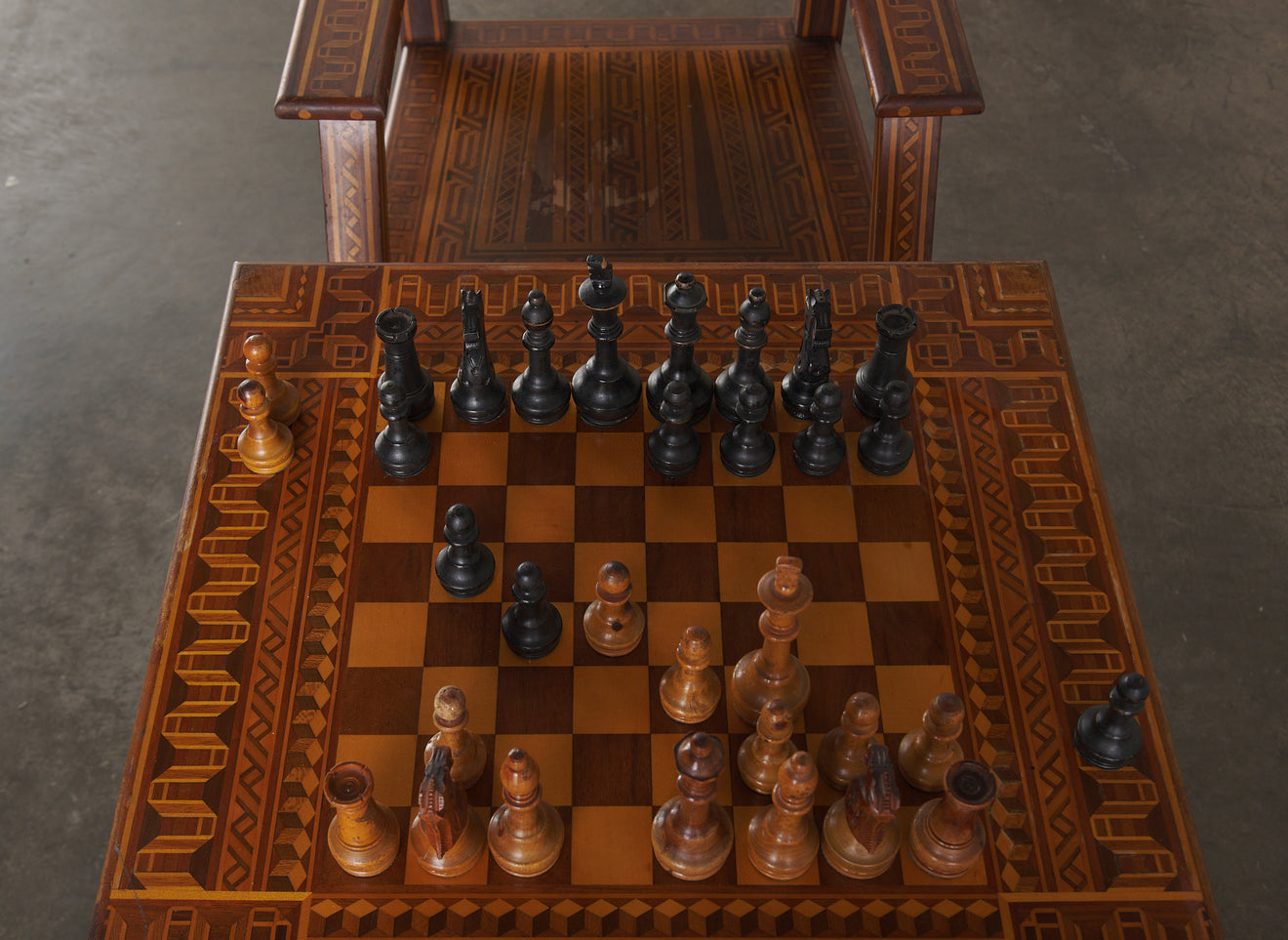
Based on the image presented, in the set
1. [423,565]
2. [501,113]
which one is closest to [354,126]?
[501,113]

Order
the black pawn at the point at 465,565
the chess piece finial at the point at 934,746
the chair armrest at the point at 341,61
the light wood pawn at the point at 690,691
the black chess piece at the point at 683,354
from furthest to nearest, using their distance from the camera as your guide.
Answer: the chair armrest at the point at 341,61 → the black chess piece at the point at 683,354 → the black pawn at the point at 465,565 → the light wood pawn at the point at 690,691 → the chess piece finial at the point at 934,746

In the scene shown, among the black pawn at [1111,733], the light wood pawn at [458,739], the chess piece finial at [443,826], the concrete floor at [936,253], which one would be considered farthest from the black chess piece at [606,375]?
the concrete floor at [936,253]

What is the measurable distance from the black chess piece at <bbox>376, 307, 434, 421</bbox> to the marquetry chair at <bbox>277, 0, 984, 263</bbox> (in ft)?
1.93

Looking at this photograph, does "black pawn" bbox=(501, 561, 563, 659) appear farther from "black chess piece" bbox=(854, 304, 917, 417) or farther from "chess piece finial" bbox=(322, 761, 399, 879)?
"black chess piece" bbox=(854, 304, 917, 417)

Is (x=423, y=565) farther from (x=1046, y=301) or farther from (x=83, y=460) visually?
(x=83, y=460)

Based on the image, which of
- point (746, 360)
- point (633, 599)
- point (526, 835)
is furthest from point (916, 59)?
point (526, 835)

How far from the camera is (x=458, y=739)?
164 cm

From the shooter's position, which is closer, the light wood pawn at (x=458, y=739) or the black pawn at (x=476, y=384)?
the light wood pawn at (x=458, y=739)

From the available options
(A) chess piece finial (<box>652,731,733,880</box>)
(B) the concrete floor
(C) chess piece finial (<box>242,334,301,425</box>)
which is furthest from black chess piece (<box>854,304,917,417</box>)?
(B) the concrete floor

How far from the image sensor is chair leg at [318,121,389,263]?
2484 millimetres

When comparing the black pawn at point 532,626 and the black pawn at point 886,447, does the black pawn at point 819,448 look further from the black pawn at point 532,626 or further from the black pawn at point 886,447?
the black pawn at point 532,626

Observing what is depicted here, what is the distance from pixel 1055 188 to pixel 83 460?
12.5 ft

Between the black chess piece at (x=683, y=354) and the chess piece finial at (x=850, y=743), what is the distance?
25.3 inches

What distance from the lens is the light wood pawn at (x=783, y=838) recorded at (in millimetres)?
1558
